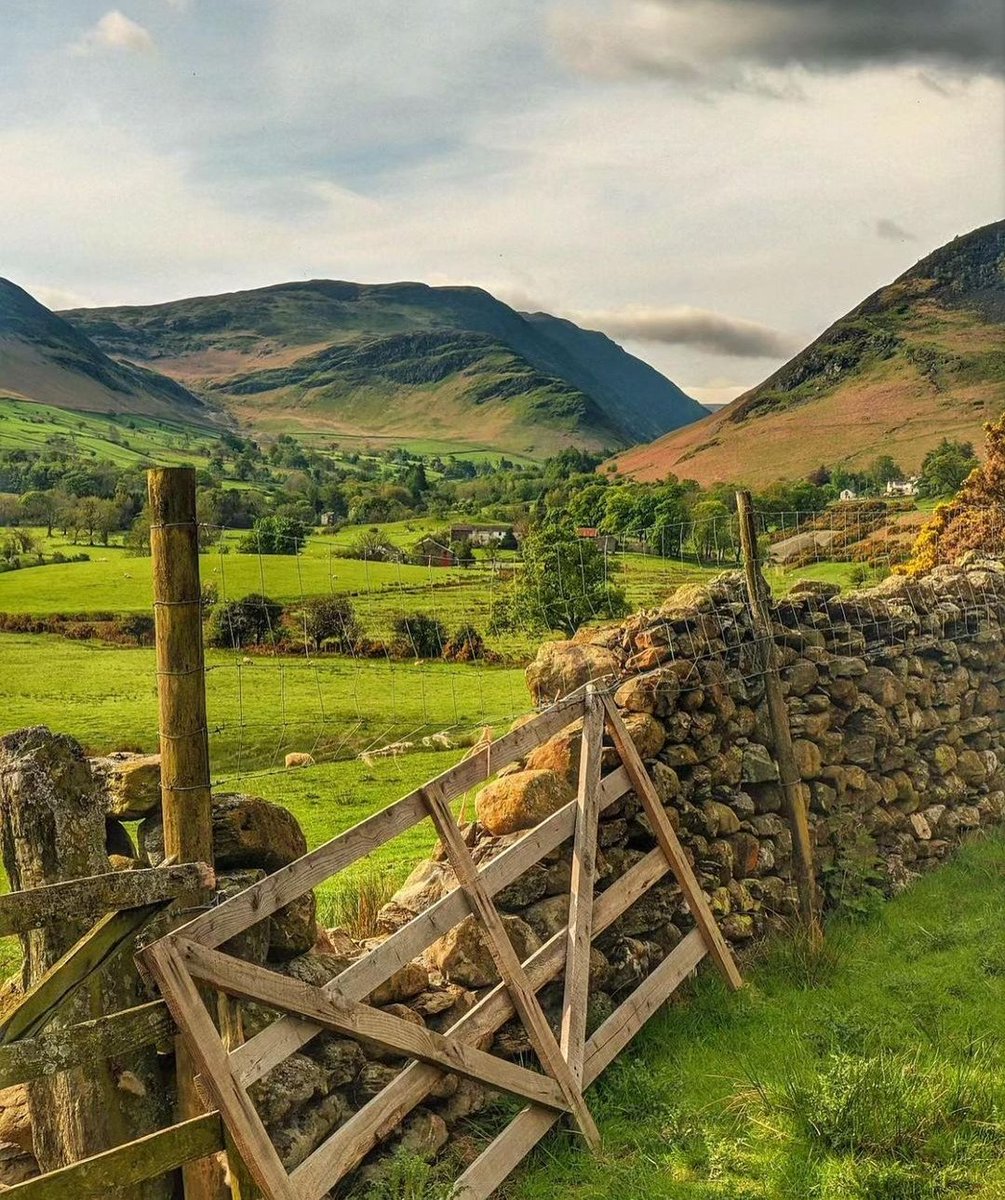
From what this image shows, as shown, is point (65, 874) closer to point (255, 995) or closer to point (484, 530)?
point (255, 995)

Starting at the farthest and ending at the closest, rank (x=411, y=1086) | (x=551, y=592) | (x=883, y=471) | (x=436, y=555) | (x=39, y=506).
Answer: (x=883, y=471), (x=39, y=506), (x=551, y=592), (x=436, y=555), (x=411, y=1086)

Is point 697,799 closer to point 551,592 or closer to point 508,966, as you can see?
point 508,966

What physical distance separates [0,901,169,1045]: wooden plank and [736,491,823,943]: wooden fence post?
18.8ft

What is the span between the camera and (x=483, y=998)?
5.72 m

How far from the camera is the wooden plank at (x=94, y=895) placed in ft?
12.3

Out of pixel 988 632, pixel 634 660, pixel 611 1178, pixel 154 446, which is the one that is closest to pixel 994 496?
pixel 988 632

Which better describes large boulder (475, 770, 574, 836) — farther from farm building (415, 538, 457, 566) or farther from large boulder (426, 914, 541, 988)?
farm building (415, 538, 457, 566)

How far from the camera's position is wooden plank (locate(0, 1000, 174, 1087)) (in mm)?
3551

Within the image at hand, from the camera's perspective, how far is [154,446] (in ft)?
559

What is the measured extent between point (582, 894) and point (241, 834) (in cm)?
223

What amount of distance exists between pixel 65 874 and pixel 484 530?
25.0 meters

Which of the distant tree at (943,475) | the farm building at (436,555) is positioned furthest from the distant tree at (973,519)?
the distant tree at (943,475)

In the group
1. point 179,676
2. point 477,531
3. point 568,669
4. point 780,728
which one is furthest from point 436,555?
point 477,531

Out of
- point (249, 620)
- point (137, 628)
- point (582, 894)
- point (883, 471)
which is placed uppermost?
point (883, 471)
